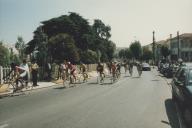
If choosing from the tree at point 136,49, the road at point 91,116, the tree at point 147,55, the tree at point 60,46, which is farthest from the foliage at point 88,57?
the tree at point 147,55

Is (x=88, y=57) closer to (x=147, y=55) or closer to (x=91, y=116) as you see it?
(x=91, y=116)

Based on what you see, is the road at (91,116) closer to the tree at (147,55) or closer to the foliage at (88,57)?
the foliage at (88,57)

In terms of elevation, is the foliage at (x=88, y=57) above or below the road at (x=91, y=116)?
above

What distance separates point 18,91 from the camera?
19.8 meters

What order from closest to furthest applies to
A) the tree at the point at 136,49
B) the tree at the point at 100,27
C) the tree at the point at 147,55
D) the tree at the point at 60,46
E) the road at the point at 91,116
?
the road at the point at 91,116, the tree at the point at 60,46, the tree at the point at 100,27, the tree at the point at 136,49, the tree at the point at 147,55

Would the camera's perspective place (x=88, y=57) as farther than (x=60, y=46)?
Yes

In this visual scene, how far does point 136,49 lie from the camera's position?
5428 inches

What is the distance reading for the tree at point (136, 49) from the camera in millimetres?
137375

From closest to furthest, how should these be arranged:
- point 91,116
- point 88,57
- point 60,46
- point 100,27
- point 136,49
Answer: point 91,116, point 60,46, point 88,57, point 100,27, point 136,49

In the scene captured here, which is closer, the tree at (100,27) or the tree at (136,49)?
the tree at (100,27)

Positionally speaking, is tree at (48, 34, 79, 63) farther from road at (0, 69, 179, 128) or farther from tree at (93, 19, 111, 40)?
tree at (93, 19, 111, 40)

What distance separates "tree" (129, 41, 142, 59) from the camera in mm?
137375

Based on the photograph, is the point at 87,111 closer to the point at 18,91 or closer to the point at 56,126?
the point at 56,126

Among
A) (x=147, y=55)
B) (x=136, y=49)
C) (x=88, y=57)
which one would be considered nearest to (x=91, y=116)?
(x=88, y=57)
